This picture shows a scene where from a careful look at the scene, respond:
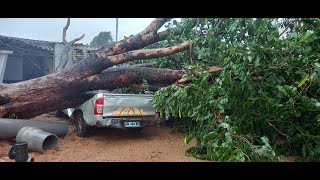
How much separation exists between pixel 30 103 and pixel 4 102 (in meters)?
0.56

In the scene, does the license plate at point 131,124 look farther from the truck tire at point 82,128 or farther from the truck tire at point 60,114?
the truck tire at point 60,114

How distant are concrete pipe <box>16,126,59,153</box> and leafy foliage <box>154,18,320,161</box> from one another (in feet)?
7.66

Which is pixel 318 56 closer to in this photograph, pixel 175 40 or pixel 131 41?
pixel 175 40

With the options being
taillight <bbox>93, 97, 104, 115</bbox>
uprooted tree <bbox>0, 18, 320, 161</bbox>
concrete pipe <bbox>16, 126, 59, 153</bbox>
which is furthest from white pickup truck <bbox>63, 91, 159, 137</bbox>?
concrete pipe <bbox>16, 126, 59, 153</bbox>

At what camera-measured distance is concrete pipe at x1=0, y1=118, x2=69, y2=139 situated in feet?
19.5

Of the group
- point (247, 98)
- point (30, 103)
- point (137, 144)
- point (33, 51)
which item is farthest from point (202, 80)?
point (33, 51)

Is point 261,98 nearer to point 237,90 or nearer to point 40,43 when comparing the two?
point 237,90

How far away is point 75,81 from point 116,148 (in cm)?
204

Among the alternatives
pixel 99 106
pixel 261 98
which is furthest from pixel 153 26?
pixel 261 98

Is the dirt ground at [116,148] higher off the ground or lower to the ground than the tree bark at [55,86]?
lower

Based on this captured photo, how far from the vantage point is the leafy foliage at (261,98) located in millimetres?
4499

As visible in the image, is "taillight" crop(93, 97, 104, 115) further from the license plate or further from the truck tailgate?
the license plate

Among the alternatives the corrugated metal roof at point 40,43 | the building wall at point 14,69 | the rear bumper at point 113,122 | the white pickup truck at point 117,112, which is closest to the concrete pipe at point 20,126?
the white pickup truck at point 117,112

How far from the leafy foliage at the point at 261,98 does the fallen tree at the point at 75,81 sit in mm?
1904
